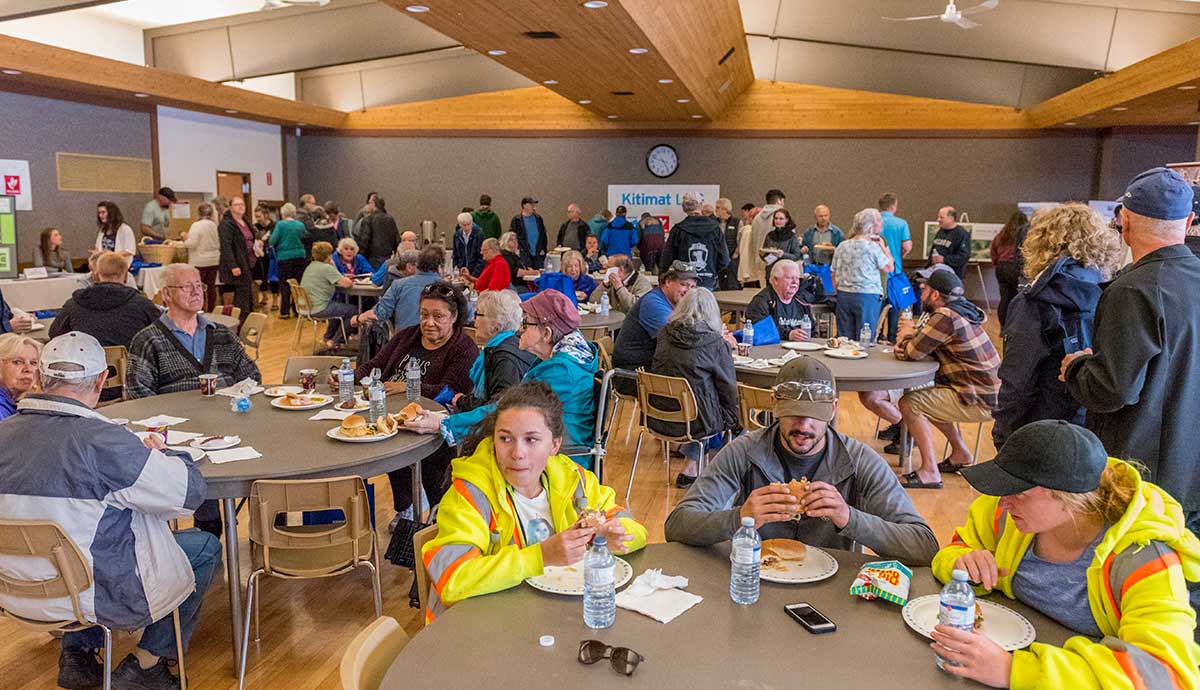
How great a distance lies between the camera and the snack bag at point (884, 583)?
6.62 feet

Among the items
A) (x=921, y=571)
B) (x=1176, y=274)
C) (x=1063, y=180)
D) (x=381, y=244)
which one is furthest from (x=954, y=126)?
(x=921, y=571)

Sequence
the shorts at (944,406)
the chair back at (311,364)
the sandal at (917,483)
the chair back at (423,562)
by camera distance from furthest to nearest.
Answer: the sandal at (917,483)
the shorts at (944,406)
the chair back at (311,364)
the chair back at (423,562)

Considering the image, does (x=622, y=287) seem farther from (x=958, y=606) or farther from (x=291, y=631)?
(x=958, y=606)

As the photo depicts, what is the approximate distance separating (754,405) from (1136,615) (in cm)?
300

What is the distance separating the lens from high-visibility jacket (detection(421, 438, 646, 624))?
2086mm

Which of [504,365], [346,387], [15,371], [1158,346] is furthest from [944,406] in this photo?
[15,371]

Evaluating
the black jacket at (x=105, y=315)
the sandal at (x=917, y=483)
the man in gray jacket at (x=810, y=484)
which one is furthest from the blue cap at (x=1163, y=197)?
the black jacket at (x=105, y=315)

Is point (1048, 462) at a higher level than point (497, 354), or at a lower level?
higher

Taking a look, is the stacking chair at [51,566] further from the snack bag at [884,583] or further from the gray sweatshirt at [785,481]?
the snack bag at [884,583]

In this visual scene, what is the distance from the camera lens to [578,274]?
828cm

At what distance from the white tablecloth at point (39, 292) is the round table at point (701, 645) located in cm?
777

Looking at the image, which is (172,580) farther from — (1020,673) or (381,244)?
(381,244)

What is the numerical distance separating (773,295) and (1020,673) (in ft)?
15.9

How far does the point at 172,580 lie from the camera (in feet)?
9.45
